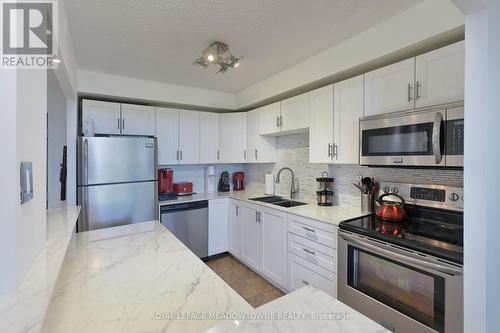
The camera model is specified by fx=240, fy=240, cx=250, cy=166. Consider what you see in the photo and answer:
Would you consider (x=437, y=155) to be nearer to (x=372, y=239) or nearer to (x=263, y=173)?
(x=372, y=239)

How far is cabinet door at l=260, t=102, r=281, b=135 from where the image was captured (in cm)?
298

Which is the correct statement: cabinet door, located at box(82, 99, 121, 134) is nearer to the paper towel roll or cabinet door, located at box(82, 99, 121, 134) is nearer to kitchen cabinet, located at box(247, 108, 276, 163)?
kitchen cabinet, located at box(247, 108, 276, 163)

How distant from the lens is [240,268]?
3.06 meters

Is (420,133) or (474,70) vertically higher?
(474,70)

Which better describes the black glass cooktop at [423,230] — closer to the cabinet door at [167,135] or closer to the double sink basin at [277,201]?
the double sink basin at [277,201]

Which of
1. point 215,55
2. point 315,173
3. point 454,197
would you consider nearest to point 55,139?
point 215,55

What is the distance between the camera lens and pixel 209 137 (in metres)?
3.56

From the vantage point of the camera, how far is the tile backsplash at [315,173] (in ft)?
6.15

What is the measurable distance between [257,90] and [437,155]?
223cm

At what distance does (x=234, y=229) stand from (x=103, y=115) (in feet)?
7.04

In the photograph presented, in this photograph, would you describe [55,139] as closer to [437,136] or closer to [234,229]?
[234,229]

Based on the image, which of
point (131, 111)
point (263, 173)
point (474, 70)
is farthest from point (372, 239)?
point (131, 111)

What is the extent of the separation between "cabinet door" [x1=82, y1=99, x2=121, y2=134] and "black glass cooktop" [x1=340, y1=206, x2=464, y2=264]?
2.73 m

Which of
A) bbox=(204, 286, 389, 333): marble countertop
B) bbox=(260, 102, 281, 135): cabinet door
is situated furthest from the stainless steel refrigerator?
bbox=(204, 286, 389, 333): marble countertop
